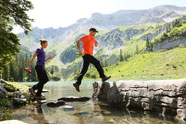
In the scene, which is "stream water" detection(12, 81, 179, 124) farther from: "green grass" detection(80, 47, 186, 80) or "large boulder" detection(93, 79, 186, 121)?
"green grass" detection(80, 47, 186, 80)

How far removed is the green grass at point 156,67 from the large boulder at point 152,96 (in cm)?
13336

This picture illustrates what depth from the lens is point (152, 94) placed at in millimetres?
7242

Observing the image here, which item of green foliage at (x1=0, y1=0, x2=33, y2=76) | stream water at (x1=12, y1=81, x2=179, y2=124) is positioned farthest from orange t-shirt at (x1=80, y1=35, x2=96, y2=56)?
green foliage at (x1=0, y1=0, x2=33, y2=76)

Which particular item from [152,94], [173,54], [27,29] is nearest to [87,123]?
[152,94]

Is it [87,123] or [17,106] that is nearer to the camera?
[87,123]

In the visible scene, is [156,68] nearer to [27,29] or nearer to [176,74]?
[176,74]

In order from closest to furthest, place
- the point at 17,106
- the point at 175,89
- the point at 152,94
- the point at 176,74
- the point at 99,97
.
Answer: the point at 175,89
the point at 152,94
the point at 17,106
the point at 99,97
the point at 176,74

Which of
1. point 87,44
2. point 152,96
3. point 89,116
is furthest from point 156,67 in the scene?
point 89,116

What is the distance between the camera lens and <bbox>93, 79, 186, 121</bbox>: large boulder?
238 inches

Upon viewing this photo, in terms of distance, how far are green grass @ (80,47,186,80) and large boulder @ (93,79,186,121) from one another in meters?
133

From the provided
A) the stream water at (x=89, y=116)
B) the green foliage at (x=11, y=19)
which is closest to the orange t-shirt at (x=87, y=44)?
the stream water at (x=89, y=116)

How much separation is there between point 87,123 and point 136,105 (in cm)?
343

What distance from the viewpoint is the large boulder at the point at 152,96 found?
238 inches

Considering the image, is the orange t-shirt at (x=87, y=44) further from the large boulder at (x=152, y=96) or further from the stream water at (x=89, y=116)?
the stream water at (x=89, y=116)
